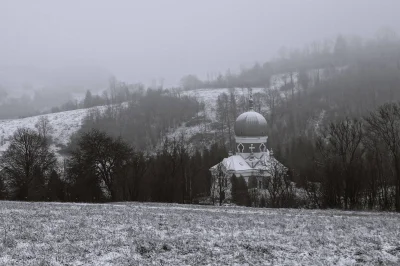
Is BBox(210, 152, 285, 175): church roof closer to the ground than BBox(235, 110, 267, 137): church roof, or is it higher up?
closer to the ground

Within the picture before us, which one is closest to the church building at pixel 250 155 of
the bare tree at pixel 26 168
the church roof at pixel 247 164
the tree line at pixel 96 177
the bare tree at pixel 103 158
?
the church roof at pixel 247 164

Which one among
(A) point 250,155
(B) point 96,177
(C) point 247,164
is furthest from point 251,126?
(B) point 96,177

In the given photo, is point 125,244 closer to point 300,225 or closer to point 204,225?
point 204,225

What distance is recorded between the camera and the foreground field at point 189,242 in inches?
563

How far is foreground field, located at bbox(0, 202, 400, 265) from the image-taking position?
14.3m

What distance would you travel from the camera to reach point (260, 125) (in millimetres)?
95938

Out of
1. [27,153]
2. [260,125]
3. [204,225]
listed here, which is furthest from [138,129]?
[204,225]

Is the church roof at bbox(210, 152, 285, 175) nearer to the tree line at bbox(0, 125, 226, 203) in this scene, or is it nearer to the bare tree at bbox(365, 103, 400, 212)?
the tree line at bbox(0, 125, 226, 203)

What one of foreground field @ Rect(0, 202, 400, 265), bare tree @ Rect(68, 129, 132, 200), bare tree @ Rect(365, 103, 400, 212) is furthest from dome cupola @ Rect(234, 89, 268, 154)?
foreground field @ Rect(0, 202, 400, 265)

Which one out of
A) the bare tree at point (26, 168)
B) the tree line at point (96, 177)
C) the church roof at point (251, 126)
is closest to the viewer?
the tree line at point (96, 177)

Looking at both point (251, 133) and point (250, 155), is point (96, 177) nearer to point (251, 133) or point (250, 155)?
point (250, 155)

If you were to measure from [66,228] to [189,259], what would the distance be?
7.01m

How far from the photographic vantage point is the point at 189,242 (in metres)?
16.4

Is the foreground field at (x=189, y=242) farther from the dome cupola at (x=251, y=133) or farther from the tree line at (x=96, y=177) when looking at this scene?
the dome cupola at (x=251, y=133)
